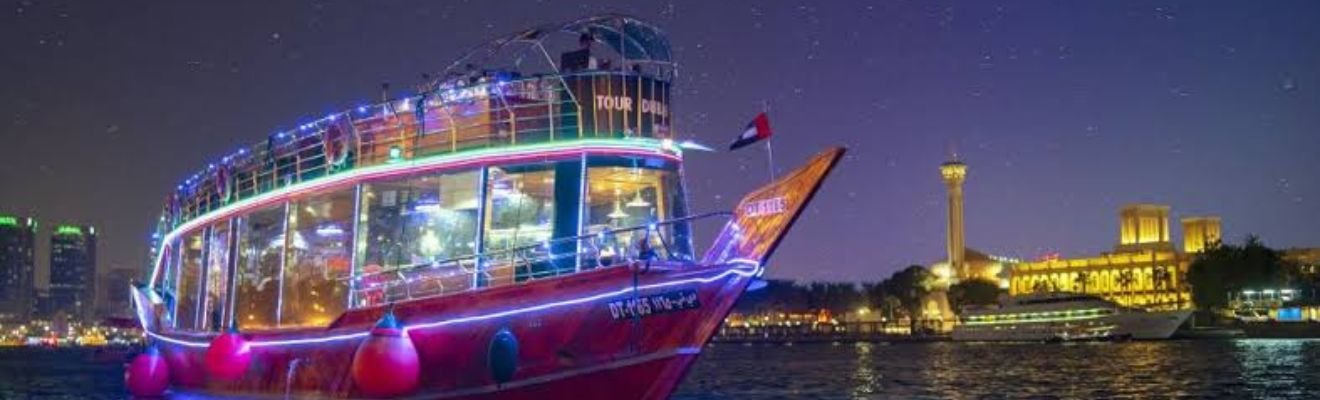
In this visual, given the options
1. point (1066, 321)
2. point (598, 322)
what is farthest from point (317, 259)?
point (1066, 321)

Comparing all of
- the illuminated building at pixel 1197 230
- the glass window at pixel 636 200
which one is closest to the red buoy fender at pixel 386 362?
the glass window at pixel 636 200

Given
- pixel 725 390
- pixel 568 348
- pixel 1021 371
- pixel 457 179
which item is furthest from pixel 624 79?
pixel 1021 371

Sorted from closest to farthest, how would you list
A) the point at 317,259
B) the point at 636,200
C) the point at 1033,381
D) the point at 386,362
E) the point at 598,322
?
the point at 386,362
the point at 598,322
the point at 636,200
the point at 317,259
the point at 1033,381

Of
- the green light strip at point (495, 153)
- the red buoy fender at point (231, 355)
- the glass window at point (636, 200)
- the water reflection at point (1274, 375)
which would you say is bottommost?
the water reflection at point (1274, 375)

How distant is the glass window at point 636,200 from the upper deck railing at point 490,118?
48cm

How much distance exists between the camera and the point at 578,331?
55.0ft

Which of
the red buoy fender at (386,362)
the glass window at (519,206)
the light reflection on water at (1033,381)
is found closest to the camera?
the red buoy fender at (386,362)

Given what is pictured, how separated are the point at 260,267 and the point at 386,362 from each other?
7000 mm

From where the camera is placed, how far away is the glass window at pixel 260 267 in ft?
71.8

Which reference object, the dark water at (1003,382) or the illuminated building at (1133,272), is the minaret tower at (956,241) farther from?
the dark water at (1003,382)

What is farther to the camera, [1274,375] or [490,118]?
[1274,375]

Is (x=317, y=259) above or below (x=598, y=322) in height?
above

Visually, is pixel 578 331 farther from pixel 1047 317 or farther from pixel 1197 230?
pixel 1197 230

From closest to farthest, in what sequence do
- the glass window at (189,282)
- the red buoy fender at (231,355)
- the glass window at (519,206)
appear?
the glass window at (519,206)
the red buoy fender at (231,355)
the glass window at (189,282)
